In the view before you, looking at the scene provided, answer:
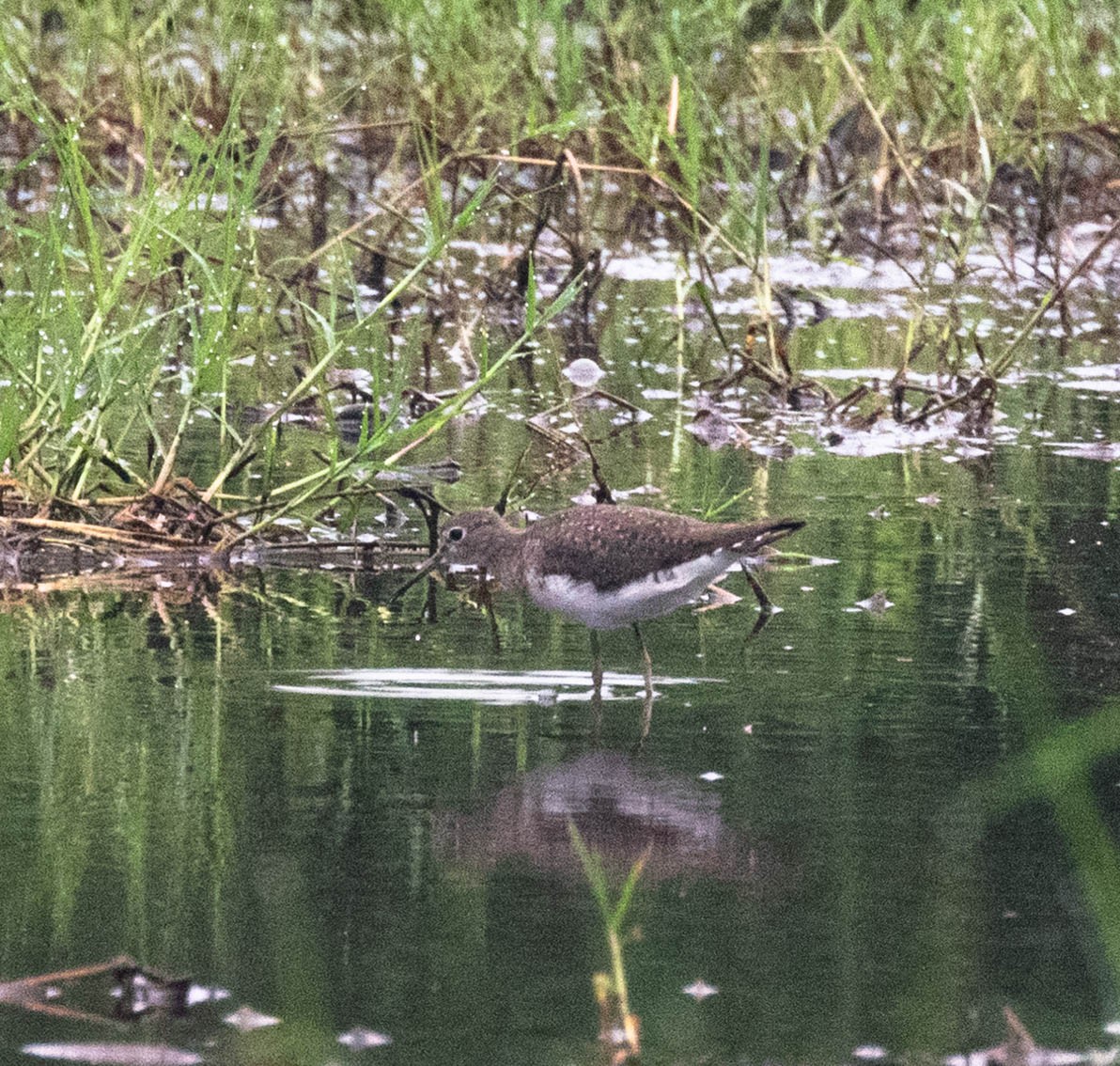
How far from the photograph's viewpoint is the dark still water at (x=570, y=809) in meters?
3.90

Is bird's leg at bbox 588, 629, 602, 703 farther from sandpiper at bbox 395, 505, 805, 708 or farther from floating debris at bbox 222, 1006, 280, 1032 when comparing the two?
floating debris at bbox 222, 1006, 280, 1032

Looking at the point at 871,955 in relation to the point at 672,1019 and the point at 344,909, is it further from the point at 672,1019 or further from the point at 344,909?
the point at 344,909

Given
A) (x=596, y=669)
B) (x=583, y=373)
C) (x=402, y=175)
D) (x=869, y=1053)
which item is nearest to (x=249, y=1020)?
(x=869, y=1053)

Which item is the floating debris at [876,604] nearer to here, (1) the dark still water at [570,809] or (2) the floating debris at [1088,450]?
(1) the dark still water at [570,809]

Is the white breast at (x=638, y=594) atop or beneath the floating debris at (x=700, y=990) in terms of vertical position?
atop

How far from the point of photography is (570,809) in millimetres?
4973

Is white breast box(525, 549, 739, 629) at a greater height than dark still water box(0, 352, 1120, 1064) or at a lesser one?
greater

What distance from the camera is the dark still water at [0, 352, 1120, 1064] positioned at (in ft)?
12.8

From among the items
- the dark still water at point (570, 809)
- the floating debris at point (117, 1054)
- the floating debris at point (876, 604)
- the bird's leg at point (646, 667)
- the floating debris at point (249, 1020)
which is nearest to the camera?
the floating debris at point (117, 1054)

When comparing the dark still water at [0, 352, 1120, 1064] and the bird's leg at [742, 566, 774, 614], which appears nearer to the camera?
the dark still water at [0, 352, 1120, 1064]

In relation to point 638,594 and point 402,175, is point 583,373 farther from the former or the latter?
point 638,594

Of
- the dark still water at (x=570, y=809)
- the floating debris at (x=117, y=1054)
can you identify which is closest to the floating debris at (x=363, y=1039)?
the dark still water at (x=570, y=809)

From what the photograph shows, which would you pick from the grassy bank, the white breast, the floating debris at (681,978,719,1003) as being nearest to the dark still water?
the floating debris at (681,978,719,1003)

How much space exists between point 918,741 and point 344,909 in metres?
1.66
